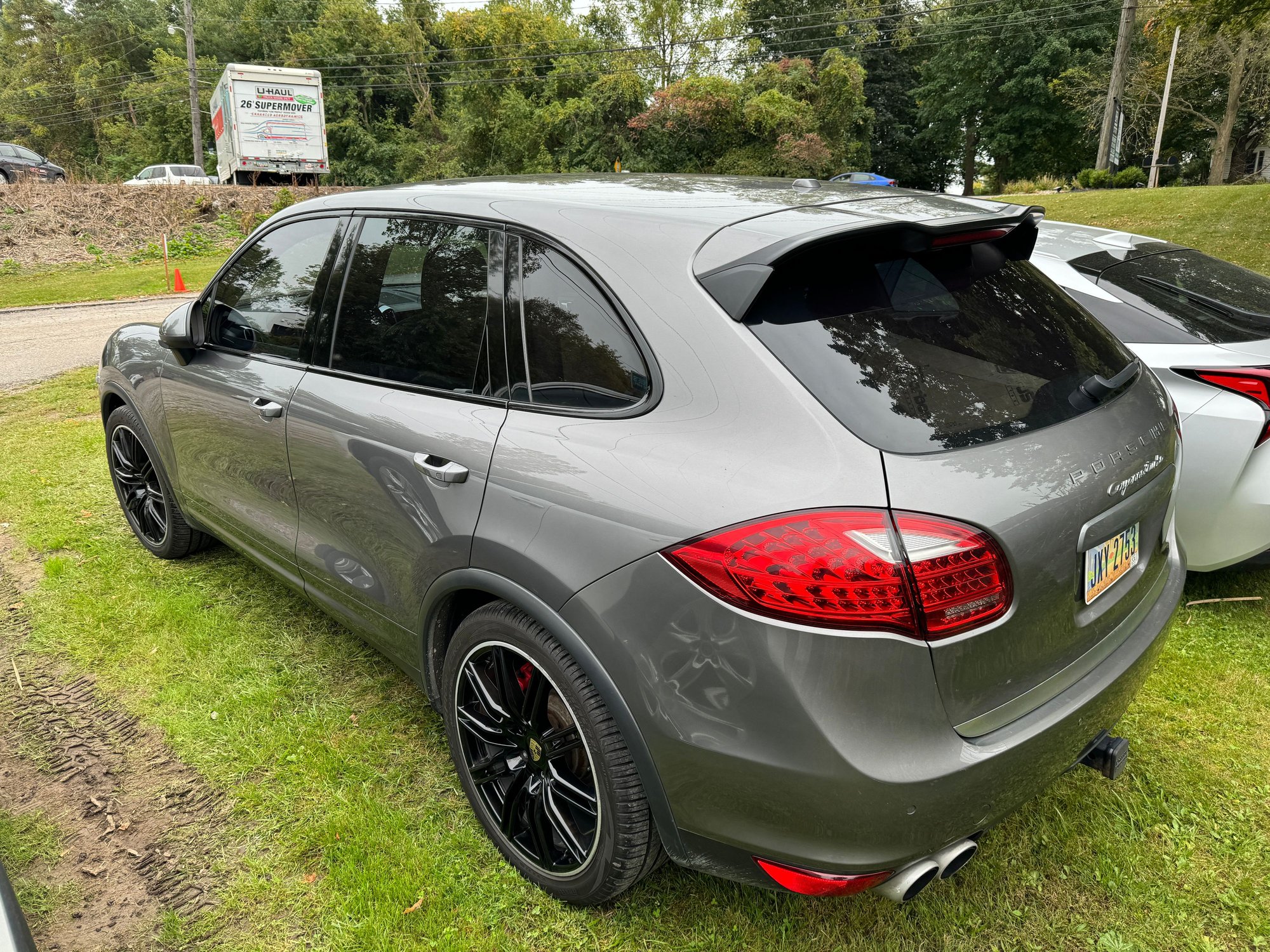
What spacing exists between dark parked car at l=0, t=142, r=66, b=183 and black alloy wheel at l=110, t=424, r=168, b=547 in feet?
79.0

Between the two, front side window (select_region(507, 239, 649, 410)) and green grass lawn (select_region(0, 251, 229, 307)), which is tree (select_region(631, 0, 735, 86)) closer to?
green grass lawn (select_region(0, 251, 229, 307))

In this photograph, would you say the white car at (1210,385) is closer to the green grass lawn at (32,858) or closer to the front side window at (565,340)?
the front side window at (565,340)

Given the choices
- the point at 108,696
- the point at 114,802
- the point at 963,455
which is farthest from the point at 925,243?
the point at 108,696

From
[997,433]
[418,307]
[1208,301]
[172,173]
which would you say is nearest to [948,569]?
[997,433]

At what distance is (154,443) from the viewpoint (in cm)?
386

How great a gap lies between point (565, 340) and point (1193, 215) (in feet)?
59.5

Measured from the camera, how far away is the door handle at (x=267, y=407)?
2.88m

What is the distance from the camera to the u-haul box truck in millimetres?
26359

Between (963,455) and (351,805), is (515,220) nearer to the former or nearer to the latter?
(963,455)

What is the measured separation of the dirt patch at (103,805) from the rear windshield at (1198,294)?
3.95 m

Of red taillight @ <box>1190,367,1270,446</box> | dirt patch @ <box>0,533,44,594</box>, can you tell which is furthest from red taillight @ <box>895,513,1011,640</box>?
dirt patch @ <box>0,533,44,594</box>

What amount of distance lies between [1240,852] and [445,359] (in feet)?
8.53

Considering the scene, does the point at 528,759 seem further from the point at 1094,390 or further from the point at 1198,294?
the point at 1198,294

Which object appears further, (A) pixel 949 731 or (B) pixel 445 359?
(B) pixel 445 359
